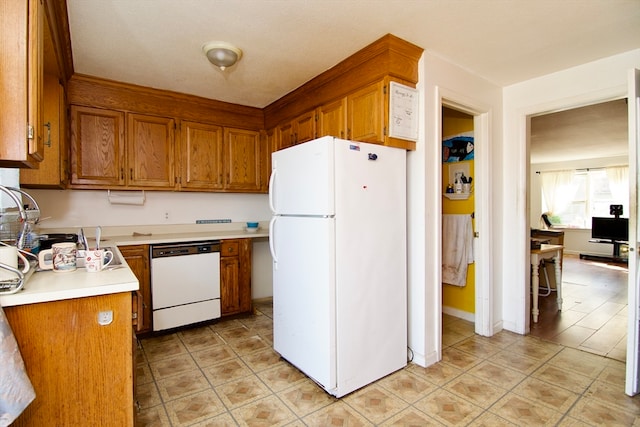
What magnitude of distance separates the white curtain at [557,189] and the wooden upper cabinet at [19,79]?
10034 millimetres

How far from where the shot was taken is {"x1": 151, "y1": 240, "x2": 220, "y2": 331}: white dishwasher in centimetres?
305

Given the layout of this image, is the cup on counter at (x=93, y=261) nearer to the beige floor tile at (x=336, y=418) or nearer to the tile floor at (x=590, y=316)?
the beige floor tile at (x=336, y=418)

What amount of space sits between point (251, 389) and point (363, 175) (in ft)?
5.41

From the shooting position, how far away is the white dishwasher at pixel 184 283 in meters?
3.05

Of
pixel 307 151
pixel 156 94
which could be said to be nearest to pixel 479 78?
pixel 307 151

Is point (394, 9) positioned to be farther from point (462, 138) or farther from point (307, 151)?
point (462, 138)

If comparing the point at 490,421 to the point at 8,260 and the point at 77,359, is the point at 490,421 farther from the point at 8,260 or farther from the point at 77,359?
the point at 8,260

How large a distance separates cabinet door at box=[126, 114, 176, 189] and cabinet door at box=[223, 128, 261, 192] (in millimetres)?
597

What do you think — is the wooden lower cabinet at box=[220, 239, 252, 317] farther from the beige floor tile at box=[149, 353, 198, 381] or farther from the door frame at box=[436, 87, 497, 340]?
the door frame at box=[436, 87, 497, 340]

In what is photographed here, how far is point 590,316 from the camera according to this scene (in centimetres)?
358

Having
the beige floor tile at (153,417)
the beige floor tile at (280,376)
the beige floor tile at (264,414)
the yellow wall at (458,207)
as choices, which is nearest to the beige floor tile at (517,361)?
the yellow wall at (458,207)

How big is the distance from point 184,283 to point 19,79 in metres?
2.27

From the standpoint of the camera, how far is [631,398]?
6.80ft

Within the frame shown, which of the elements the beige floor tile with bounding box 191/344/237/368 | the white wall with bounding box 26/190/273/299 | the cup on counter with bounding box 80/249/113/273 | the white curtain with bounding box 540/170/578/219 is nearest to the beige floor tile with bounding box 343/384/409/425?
the beige floor tile with bounding box 191/344/237/368
